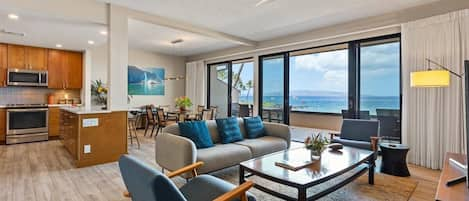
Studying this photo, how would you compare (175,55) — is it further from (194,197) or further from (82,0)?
(194,197)

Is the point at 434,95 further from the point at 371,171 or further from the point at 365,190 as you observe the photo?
the point at 365,190

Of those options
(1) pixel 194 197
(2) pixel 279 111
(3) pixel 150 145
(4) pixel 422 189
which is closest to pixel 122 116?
(3) pixel 150 145

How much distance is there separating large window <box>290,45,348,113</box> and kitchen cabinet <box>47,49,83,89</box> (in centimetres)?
592

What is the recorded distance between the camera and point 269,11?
4484 millimetres

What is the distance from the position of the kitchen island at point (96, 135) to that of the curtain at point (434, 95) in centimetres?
499

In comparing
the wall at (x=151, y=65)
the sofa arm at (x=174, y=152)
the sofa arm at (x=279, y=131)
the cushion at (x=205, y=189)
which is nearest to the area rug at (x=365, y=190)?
the sofa arm at (x=174, y=152)

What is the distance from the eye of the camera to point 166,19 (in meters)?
4.87

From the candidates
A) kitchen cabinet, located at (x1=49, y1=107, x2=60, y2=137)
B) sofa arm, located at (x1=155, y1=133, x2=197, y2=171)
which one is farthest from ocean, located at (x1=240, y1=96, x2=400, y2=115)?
kitchen cabinet, located at (x1=49, y1=107, x2=60, y2=137)

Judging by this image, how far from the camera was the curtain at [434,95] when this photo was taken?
146 inches

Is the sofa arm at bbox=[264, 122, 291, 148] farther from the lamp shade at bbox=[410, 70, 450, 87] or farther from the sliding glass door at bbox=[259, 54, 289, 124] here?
the lamp shade at bbox=[410, 70, 450, 87]

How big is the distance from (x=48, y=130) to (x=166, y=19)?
13.9 ft

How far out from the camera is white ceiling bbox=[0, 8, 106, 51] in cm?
411

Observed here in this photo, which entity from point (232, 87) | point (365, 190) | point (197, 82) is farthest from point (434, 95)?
point (197, 82)

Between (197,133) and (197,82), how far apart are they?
5.35 metres
